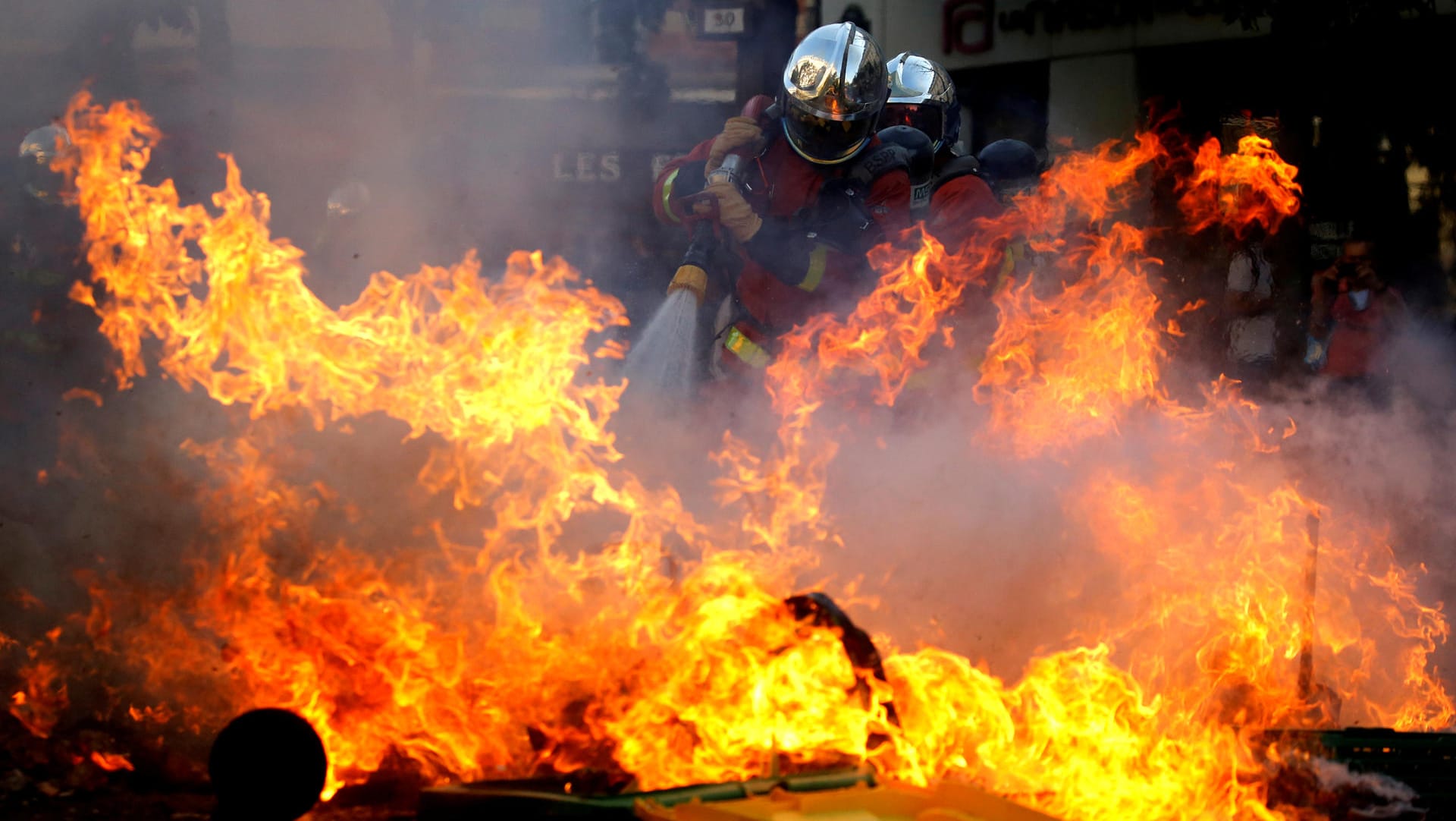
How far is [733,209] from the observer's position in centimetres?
543

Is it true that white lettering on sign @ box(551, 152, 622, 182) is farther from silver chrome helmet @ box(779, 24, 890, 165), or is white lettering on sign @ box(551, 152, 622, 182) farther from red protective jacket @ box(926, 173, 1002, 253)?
red protective jacket @ box(926, 173, 1002, 253)

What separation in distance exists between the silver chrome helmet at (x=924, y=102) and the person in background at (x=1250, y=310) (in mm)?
2855

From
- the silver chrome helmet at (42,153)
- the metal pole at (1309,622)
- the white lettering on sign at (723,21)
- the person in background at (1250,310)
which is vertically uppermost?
the white lettering on sign at (723,21)

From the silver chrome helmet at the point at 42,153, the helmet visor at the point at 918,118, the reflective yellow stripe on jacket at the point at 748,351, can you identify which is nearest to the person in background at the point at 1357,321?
the helmet visor at the point at 918,118

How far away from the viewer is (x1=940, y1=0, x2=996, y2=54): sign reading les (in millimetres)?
12367

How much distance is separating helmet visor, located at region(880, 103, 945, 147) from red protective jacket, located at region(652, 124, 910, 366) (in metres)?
1.13

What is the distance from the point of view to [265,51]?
21.0 ft

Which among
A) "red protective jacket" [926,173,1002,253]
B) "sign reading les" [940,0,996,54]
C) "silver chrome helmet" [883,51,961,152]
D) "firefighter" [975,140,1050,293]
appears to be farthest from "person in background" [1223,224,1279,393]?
"sign reading les" [940,0,996,54]

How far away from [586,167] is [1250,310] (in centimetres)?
537

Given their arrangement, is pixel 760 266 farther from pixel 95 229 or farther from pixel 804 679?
pixel 95 229

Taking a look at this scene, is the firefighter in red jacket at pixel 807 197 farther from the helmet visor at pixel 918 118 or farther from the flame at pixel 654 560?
the helmet visor at pixel 918 118

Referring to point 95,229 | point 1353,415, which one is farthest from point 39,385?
point 1353,415

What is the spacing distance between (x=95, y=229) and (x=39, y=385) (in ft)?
2.62

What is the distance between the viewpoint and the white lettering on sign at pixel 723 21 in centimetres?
966
